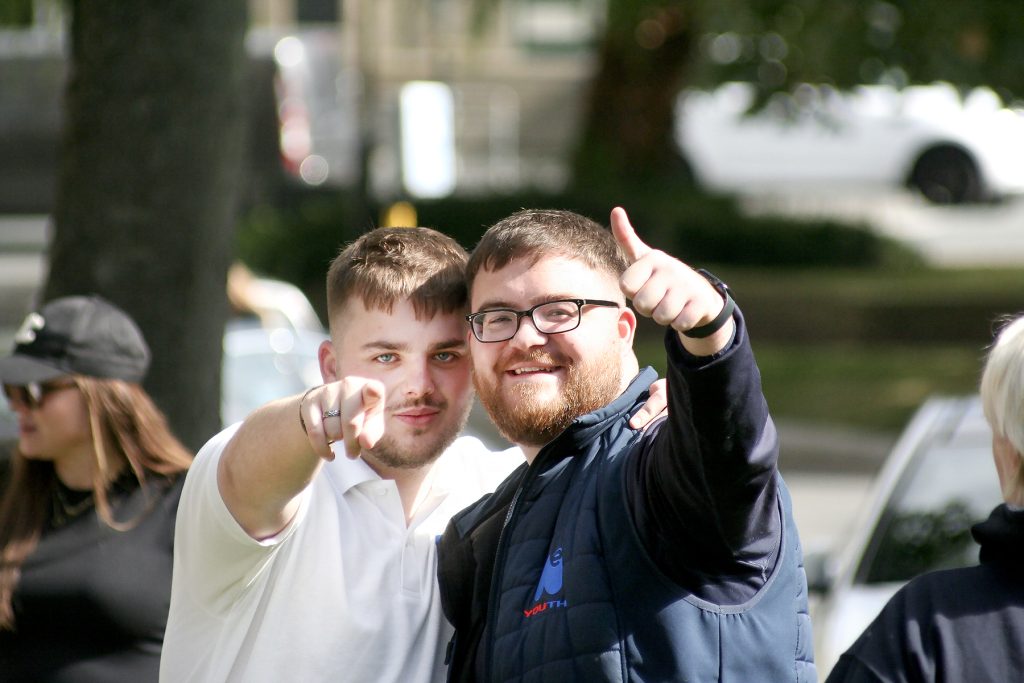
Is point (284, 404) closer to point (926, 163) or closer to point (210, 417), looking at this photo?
point (210, 417)

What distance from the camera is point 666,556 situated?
2229mm

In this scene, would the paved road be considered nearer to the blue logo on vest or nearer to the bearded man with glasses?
the bearded man with glasses

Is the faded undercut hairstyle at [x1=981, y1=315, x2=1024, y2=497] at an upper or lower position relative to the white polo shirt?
upper

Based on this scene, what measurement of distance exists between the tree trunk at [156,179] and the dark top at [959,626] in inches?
113

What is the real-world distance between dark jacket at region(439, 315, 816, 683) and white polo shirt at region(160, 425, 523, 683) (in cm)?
21

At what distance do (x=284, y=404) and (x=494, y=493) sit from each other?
18.2 inches

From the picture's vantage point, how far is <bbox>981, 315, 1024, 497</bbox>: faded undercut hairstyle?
232 cm

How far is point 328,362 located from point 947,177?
24.3 m

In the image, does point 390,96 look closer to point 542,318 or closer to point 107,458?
point 107,458

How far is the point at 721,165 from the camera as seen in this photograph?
2595cm

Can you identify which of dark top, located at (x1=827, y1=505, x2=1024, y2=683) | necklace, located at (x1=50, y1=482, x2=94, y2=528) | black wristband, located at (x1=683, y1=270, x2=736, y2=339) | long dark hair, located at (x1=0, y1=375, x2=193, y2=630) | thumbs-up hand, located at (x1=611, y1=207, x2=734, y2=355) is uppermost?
thumbs-up hand, located at (x1=611, y1=207, x2=734, y2=355)

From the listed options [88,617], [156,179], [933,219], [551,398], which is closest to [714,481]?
[551,398]

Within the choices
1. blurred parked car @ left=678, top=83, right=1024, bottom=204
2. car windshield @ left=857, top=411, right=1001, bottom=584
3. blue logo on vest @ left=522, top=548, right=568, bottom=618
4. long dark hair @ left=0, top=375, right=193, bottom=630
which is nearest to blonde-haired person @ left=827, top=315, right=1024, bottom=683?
blue logo on vest @ left=522, top=548, right=568, bottom=618

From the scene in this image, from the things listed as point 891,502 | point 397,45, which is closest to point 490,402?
point 891,502
